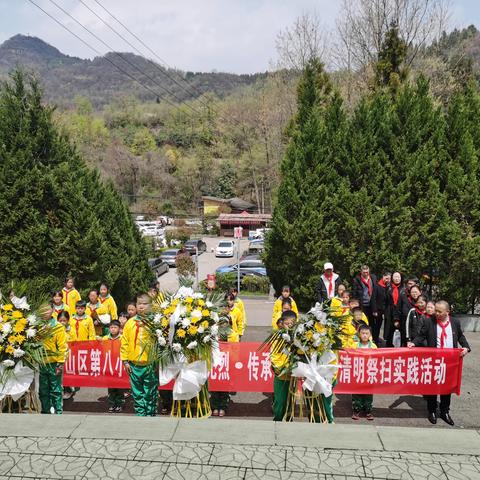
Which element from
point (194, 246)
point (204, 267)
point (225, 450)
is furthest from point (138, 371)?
point (194, 246)

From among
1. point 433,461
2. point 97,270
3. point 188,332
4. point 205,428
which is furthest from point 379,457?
point 97,270

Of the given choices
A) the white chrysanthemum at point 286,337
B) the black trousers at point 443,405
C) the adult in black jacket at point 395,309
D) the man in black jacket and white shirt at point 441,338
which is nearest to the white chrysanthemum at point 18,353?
the white chrysanthemum at point 286,337

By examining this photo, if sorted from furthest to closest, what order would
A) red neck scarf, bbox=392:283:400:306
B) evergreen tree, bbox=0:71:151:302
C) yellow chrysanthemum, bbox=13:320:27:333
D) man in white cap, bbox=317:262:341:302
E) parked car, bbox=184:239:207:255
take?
parked car, bbox=184:239:207:255
evergreen tree, bbox=0:71:151:302
man in white cap, bbox=317:262:341:302
red neck scarf, bbox=392:283:400:306
yellow chrysanthemum, bbox=13:320:27:333

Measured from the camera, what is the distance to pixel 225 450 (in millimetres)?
4766

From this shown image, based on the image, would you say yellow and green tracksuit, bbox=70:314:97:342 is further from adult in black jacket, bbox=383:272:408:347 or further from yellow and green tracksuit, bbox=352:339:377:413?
adult in black jacket, bbox=383:272:408:347

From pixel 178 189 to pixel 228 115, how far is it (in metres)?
22.2

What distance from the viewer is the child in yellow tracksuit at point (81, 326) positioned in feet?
26.1

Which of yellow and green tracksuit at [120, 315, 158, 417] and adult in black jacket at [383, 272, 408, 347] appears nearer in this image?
yellow and green tracksuit at [120, 315, 158, 417]

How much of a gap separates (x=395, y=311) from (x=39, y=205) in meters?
8.11

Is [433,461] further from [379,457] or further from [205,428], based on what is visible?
[205,428]

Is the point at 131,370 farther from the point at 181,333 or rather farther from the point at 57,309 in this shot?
the point at 57,309

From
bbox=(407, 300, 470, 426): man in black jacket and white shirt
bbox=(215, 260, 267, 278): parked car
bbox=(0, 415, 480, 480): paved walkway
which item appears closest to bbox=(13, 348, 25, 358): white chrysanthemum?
bbox=(0, 415, 480, 480): paved walkway

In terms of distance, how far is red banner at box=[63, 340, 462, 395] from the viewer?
694 cm

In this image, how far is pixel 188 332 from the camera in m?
5.71
